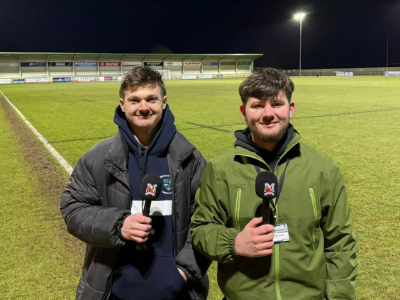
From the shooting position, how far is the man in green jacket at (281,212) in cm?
186

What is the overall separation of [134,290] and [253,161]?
0.98 metres

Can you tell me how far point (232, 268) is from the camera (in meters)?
1.94

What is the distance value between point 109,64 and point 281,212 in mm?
66201

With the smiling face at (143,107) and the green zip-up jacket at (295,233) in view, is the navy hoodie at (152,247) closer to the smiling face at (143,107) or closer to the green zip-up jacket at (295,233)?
the smiling face at (143,107)

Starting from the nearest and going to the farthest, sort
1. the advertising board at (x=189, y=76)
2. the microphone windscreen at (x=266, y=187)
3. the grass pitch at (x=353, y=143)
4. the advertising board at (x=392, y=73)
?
the microphone windscreen at (x=266, y=187)
the grass pitch at (x=353, y=143)
the advertising board at (x=392, y=73)
the advertising board at (x=189, y=76)

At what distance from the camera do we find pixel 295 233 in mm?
1865

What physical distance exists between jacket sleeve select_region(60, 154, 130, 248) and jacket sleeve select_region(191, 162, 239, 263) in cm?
39

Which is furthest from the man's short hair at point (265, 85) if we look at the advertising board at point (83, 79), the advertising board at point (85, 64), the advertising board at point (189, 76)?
the advertising board at point (189, 76)

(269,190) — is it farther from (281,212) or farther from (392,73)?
(392,73)

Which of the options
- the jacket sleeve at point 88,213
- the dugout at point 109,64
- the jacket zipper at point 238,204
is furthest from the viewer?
the dugout at point 109,64

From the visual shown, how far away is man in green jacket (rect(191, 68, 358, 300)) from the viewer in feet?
6.09

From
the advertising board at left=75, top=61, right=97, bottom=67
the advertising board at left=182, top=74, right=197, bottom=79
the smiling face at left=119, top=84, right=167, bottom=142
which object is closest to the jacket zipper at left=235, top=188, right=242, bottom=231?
the smiling face at left=119, top=84, right=167, bottom=142

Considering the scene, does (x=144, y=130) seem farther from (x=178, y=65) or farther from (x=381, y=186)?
(x=178, y=65)

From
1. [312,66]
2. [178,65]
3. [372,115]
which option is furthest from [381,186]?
[312,66]
